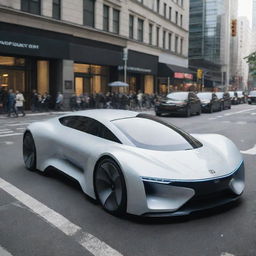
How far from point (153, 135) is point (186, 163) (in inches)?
35.9

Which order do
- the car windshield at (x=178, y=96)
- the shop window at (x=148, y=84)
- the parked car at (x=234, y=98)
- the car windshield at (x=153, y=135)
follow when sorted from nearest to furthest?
the car windshield at (x=153, y=135) < the car windshield at (x=178, y=96) < the shop window at (x=148, y=84) < the parked car at (x=234, y=98)

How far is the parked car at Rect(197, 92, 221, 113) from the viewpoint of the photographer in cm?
2634

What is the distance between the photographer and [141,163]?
4.64 meters

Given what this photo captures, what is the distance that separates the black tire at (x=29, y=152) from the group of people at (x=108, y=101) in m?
19.0

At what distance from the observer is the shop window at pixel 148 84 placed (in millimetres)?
40228

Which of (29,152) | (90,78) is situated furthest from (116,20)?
(29,152)

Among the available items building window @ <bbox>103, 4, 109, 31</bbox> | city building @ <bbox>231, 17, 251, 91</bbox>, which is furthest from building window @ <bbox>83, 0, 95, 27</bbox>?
city building @ <bbox>231, 17, 251, 91</bbox>

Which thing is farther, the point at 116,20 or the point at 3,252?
the point at 116,20

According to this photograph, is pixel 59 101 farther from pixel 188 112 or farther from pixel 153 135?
pixel 153 135

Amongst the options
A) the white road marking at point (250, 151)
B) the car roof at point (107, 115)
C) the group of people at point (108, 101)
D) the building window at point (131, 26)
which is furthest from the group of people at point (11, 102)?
the building window at point (131, 26)

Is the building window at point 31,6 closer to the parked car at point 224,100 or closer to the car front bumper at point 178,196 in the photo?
the parked car at point 224,100

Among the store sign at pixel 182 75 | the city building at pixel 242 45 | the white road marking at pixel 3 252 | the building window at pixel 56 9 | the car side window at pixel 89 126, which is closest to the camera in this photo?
the white road marking at pixel 3 252

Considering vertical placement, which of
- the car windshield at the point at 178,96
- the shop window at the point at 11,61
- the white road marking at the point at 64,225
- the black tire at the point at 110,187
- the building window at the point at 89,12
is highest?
the building window at the point at 89,12

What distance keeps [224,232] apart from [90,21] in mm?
27556
